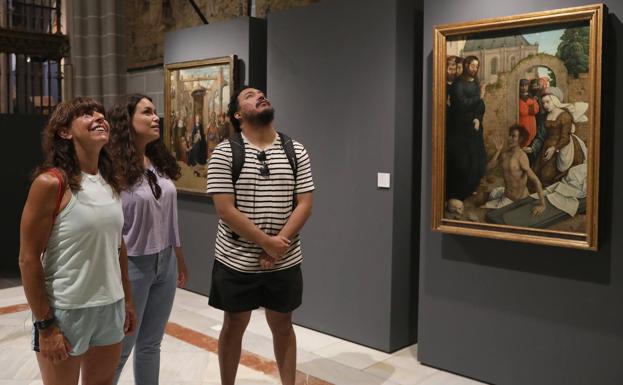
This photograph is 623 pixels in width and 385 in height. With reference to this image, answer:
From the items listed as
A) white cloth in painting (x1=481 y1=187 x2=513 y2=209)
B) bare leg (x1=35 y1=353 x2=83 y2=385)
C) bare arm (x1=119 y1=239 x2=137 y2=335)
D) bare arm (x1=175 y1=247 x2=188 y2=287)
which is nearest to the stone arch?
white cloth in painting (x1=481 y1=187 x2=513 y2=209)

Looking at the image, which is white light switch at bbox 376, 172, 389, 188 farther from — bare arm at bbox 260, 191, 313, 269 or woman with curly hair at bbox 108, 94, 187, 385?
woman with curly hair at bbox 108, 94, 187, 385

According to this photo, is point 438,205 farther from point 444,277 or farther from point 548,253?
point 548,253

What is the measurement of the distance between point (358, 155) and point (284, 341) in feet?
6.18

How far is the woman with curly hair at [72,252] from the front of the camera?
85.7 inches

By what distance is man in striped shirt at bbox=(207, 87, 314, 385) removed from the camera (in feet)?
10.3

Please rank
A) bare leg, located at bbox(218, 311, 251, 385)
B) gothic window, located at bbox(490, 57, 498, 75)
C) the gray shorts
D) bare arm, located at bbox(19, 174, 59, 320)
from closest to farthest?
bare arm, located at bbox(19, 174, 59, 320), the gray shorts, bare leg, located at bbox(218, 311, 251, 385), gothic window, located at bbox(490, 57, 498, 75)

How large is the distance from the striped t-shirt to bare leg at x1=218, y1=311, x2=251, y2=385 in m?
0.31

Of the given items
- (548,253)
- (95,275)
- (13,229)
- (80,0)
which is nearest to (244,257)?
(95,275)

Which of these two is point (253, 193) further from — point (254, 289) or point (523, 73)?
point (523, 73)

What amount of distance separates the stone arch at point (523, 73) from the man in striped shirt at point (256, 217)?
1.40m

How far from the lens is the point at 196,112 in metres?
6.32

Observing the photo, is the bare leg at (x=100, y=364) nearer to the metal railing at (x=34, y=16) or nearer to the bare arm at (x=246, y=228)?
the bare arm at (x=246, y=228)

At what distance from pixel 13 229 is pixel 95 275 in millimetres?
5720

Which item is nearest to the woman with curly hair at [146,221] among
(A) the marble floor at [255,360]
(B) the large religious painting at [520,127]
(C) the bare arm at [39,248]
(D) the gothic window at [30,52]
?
(C) the bare arm at [39,248]
